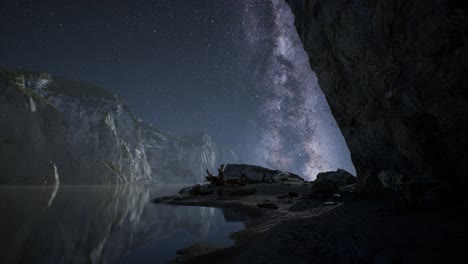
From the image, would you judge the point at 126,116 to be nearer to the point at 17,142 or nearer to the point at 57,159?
the point at 57,159

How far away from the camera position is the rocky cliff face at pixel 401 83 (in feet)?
24.3

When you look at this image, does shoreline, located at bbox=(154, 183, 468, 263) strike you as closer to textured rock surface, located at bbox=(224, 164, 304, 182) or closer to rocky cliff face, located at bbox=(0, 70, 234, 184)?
textured rock surface, located at bbox=(224, 164, 304, 182)

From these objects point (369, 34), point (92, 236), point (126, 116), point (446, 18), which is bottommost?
point (92, 236)

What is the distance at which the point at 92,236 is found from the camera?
6.87 m

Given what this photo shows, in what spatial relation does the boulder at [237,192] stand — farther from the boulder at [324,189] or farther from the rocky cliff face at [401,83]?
the rocky cliff face at [401,83]

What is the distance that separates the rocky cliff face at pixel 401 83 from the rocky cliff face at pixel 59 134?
84.8 m

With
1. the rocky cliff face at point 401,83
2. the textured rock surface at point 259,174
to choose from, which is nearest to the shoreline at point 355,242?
the rocky cliff face at point 401,83

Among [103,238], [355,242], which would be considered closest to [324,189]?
[355,242]

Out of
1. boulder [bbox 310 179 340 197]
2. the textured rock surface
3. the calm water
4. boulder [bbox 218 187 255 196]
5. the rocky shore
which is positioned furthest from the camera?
the textured rock surface

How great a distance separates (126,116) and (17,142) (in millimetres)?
105059

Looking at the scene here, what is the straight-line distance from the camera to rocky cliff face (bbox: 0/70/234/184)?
6838cm

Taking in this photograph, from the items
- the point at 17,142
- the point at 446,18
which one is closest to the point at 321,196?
the point at 446,18

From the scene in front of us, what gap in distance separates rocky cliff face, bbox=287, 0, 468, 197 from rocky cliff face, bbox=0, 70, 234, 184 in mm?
84848

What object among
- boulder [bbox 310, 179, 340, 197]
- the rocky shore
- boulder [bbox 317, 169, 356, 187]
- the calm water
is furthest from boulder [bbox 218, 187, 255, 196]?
the rocky shore
